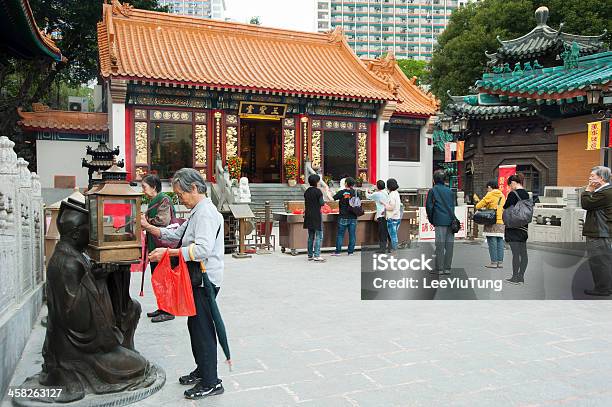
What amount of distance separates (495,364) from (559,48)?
14911mm

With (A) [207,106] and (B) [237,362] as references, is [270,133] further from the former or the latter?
(B) [237,362]

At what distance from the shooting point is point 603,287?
6930mm

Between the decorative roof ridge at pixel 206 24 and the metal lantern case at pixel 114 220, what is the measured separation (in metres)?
17.9

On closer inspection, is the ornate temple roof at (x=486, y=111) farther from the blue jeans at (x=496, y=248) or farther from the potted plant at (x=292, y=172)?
the blue jeans at (x=496, y=248)

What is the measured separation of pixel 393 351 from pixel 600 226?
3.89 metres

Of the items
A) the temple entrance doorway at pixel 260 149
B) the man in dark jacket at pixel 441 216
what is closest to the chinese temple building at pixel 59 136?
the temple entrance doorway at pixel 260 149

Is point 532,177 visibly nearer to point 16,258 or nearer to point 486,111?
point 486,111

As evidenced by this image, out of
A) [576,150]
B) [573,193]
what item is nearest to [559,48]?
[576,150]

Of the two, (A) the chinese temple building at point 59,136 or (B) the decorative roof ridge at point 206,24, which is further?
(B) the decorative roof ridge at point 206,24

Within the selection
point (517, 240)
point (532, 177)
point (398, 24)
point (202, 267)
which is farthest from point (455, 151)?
point (398, 24)

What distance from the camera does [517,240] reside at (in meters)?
7.55

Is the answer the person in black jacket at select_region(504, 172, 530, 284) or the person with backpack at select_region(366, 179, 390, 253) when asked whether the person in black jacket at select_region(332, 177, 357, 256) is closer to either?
the person with backpack at select_region(366, 179, 390, 253)

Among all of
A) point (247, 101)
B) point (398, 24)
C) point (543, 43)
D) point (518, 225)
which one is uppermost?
point (398, 24)

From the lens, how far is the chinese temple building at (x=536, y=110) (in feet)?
34.9
